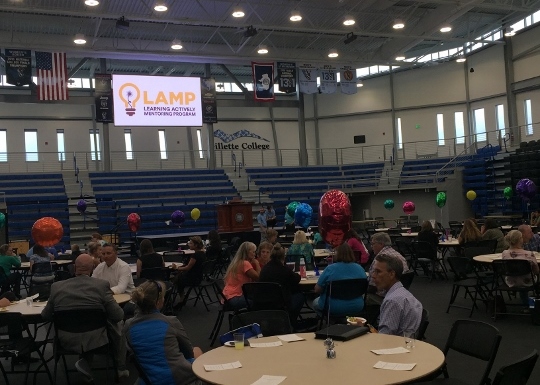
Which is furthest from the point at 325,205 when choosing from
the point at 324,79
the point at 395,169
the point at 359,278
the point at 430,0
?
the point at 395,169

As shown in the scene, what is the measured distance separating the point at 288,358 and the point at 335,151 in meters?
26.0

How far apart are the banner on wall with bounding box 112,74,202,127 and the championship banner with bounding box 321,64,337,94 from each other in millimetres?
4409

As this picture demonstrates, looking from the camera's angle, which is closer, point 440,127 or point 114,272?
point 114,272

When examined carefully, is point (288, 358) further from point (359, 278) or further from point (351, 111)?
point (351, 111)

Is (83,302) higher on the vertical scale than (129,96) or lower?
lower

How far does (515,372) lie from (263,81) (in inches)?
734

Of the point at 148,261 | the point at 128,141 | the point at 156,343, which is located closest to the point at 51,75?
A: the point at 128,141

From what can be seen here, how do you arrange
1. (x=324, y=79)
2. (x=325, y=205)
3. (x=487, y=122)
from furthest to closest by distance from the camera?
1. (x=487, y=122)
2. (x=324, y=79)
3. (x=325, y=205)

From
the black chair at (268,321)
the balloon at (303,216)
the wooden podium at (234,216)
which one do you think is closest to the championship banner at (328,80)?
the wooden podium at (234,216)

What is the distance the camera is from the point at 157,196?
74.2 feet

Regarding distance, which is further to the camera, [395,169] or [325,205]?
[395,169]

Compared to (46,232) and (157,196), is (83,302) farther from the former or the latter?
(157,196)

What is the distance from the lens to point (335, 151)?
29.2 metres

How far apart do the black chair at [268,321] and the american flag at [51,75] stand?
53.7ft
